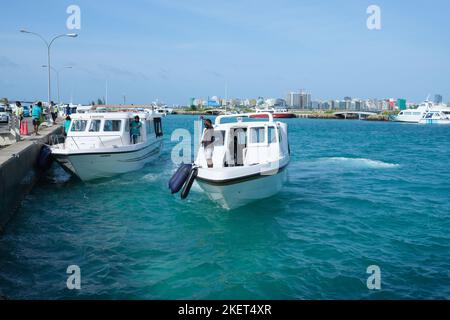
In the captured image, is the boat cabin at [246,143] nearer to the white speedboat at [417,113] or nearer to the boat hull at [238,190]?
the boat hull at [238,190]

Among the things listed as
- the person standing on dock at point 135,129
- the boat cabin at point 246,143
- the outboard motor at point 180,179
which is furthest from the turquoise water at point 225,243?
the person standing on dock at point 135,129

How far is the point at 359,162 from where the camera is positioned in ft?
92.8

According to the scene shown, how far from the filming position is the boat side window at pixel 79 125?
64.3ft

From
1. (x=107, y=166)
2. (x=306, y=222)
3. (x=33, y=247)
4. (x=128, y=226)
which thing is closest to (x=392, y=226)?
(x=306, y=222)

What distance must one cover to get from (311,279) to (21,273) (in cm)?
615

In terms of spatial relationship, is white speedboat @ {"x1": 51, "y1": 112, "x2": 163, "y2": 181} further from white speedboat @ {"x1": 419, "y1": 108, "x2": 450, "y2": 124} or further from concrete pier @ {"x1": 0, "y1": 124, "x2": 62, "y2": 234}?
white speedboat @ {"x1": 419, "y1": 108, "x2": 450, "y2": 124}

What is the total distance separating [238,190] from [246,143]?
305 cm

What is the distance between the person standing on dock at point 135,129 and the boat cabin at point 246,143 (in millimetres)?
6103

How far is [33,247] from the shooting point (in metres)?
11.0

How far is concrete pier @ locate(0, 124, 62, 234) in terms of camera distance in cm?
1289

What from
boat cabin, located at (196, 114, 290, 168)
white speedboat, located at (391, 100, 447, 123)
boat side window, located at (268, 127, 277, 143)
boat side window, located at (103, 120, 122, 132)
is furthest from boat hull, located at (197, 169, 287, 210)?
white speedboat, located at (391, 100, 447, 123)

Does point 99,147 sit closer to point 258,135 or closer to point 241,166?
point 258,135

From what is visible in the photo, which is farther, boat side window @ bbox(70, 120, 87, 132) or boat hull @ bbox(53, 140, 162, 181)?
boat side window @ bbox(70, 120, 87, 132)
